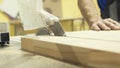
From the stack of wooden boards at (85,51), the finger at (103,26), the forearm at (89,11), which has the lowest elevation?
the stack of wooden boards at (85,51)

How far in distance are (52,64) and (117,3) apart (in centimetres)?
112

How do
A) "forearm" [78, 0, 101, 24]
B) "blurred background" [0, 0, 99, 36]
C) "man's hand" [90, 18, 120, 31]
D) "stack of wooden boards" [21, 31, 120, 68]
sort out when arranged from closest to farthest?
"stack of wooden boards" [21, 31, 120, 68]
"man's hand" [90, 18, 120, 31]
"forearm" [78, 0, 101, 24]
"blurred background" [0, 0, 99, 36]

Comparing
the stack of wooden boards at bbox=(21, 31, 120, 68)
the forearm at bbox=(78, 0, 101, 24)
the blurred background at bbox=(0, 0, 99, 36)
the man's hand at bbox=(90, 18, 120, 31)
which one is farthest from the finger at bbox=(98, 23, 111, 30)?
the blurred background at bbox=(0, 0, 99, 36)

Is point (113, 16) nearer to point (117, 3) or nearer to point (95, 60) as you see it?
point (117, 3)

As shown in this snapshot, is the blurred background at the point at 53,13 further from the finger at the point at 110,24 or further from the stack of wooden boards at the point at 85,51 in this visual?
the stack of wooden boards at the point at 85,51

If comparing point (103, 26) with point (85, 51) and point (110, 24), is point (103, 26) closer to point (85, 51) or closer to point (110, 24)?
point (110, 24)

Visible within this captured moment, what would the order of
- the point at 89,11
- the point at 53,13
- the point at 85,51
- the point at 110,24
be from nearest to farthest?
1. the point at 85,51
2. the point at 110,24
3. the point at 89,11
4. the point at 53,13

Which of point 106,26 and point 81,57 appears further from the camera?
point 106,26

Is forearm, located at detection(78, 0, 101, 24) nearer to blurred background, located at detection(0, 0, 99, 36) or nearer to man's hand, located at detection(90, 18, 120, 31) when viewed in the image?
man's hand, located at detection(90, 18, 120, 31)

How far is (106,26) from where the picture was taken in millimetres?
996

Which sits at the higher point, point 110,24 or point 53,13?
point 53,13

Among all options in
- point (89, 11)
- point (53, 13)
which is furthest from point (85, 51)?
point (53, 13)

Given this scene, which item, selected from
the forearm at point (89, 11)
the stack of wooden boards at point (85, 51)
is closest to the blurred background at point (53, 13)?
the forearm at point (89, 11)

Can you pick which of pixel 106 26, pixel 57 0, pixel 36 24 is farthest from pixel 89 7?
pixel 57 0
